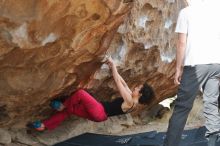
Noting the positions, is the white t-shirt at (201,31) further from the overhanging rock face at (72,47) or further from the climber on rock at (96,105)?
the climber on rock at (96,105)

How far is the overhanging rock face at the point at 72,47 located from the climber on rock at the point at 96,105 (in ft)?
0.33

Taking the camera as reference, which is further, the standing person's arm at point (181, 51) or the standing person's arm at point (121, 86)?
the standing person's arm at point (121, 86)

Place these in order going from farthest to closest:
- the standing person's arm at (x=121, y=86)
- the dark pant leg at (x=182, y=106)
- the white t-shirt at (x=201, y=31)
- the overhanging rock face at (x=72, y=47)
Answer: the standing person's arm at (x=121, y=86), the white t-shirt at (x=201, y=31), the dark pant leg at (x=182, y=106), the overhanging rock face at (x=72, y=47)

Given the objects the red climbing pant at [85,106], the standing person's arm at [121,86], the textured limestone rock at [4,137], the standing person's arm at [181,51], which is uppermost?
the standing person's arm at [181,51]

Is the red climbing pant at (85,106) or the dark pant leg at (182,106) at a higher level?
the dark pant leg at (182,106)

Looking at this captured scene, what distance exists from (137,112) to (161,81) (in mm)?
515

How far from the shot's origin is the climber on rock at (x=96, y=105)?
13.5 ft

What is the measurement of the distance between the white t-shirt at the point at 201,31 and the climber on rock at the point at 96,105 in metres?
0.75

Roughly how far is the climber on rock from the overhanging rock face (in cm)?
10

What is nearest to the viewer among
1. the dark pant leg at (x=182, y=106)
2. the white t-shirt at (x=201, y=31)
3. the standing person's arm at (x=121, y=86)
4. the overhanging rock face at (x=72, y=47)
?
the overhanging rock face at (x=72, y=47)

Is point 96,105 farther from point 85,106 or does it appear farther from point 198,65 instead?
point 198,65

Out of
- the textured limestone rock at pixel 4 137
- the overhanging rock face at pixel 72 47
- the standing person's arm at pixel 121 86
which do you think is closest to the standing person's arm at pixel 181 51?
the overhanging rock face at pixel 72 47

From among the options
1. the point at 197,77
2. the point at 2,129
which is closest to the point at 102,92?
the point at 2,129

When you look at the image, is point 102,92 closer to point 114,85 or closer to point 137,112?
point 114,85
